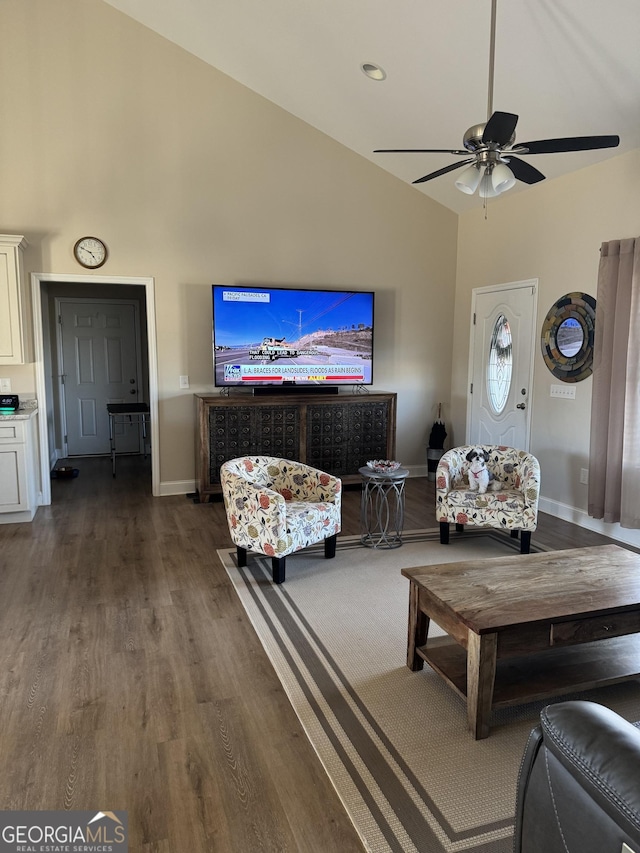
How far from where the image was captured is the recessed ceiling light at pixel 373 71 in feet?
15.0

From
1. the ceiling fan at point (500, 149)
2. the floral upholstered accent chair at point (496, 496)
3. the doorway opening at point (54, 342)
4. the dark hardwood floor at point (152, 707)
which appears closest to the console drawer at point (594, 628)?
the dark hardwood floor at point (152, 707)

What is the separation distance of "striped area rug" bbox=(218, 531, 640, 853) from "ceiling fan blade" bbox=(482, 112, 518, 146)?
2.55 meters

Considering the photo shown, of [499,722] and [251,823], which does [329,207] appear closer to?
[499,722]

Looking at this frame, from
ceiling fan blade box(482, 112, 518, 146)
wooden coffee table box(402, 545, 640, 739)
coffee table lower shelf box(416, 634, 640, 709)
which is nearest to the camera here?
wooden coffee table box(402, 545, 640, 739)

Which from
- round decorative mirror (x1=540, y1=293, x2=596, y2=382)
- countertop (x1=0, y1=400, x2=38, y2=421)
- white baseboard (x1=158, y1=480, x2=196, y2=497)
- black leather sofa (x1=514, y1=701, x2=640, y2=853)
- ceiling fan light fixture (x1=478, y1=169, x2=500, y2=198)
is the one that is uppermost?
ceiling fan light fixture (x1=478, y1=169, x2=500, y2=198)

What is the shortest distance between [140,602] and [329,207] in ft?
14.9

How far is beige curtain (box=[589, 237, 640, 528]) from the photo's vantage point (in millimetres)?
4297

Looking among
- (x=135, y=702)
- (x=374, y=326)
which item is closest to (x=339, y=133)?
(x=374, y=326)

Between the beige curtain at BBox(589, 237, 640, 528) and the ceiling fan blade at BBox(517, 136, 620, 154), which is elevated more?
the ceiling fan blade at BBox(517, 136, 620, 154)

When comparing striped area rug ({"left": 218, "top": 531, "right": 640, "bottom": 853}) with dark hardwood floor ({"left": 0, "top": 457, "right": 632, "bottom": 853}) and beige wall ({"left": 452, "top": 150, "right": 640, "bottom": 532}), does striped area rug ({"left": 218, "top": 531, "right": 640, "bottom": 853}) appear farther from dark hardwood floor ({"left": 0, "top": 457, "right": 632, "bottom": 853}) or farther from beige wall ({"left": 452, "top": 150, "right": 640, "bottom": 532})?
beige wall ({"left": 452, "top": 150, "right": 640, "bottom": 532})

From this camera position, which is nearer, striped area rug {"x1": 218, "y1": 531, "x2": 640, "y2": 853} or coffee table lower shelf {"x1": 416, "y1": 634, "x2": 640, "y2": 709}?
striped area rug {"x1": 218, "y1": 531, "x2": 640, "y2": 853}

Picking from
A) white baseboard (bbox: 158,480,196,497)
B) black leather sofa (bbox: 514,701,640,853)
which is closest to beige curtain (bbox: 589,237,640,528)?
black leather sofa (bbox: 514,701,640,853)

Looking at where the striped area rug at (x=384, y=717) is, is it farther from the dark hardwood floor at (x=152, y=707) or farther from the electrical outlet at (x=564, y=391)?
the electrical outlet at (x=564, y=391)

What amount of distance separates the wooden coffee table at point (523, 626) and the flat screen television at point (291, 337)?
3540mm
